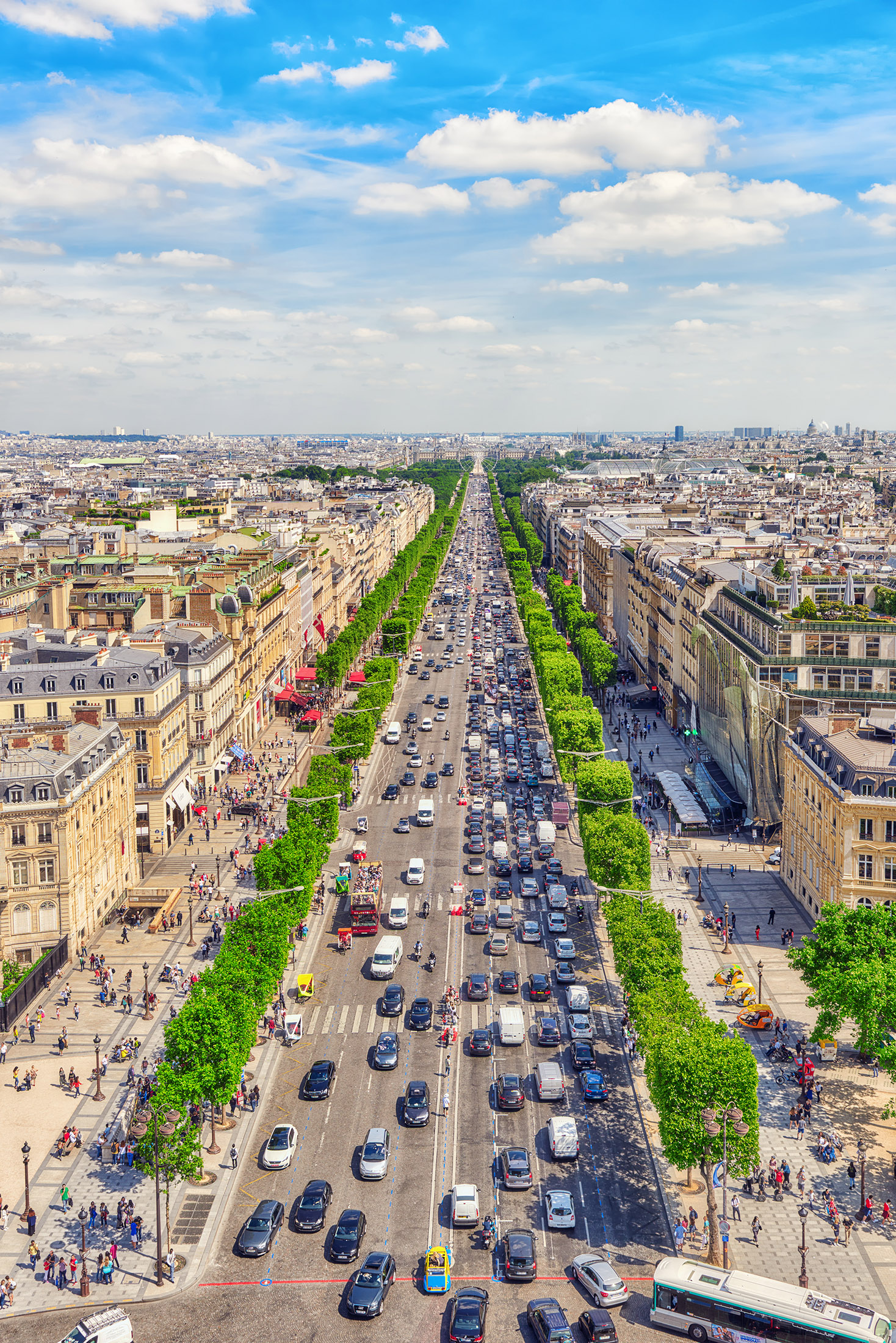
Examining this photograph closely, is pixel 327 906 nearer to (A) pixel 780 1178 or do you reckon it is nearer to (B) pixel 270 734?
(A) pixel 780 1178

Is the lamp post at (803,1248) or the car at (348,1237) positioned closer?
the lamp post at (803,1248)

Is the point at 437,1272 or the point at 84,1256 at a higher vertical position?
the point at 437,1272

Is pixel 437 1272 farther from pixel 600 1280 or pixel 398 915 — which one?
pixel 398 915

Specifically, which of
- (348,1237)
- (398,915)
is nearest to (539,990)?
(398,915)

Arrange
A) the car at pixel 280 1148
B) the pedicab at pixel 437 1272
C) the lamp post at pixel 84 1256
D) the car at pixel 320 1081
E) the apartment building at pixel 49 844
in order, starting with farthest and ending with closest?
the apartment building at pixel 49 844
the car at pixel 320 1081
the car at pixel 280 1148
the lamp post at pixel 84 1256
the pedicab at pixel 437 1272

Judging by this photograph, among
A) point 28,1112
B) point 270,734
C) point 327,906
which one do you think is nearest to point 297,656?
point 270,734

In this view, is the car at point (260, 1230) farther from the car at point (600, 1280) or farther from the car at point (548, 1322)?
the car at point (600, 1280)

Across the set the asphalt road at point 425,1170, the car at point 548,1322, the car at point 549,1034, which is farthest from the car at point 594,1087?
the car at point 548,1322
